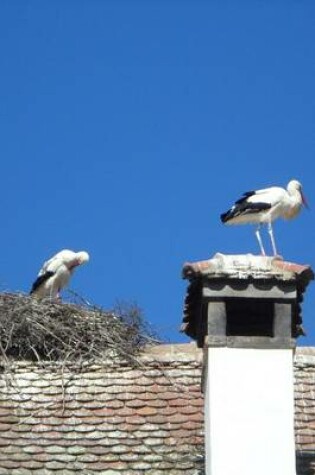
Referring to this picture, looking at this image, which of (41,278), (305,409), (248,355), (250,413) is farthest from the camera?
(41,278)

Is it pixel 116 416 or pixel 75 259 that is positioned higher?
pixel 75 259

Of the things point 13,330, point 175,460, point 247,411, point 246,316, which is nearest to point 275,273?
point 246,316

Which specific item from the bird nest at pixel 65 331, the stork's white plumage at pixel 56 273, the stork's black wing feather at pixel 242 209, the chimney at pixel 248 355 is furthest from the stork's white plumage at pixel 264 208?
the stork's white plumage at pixel 56 273

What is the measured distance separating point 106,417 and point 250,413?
2177 millimetres

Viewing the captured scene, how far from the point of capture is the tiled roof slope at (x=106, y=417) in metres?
10.2

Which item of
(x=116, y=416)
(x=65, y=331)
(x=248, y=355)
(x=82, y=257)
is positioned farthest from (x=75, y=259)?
(x=248, y=355)

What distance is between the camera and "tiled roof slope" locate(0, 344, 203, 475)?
10195mm

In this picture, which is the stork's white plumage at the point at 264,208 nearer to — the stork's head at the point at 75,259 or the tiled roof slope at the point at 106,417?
the tiled roof slope at the point at 106,417

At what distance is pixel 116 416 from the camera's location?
10859 millimetres

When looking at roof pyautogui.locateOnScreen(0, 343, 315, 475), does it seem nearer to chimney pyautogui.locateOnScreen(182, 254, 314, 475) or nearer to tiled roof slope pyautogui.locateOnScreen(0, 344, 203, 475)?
tiled roof slope pyautogui.locateOnScreen(0, 344, 203, 475)

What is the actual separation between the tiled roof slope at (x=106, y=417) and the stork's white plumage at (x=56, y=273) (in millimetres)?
5678

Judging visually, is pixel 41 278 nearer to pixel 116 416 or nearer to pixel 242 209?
pixel 242 209

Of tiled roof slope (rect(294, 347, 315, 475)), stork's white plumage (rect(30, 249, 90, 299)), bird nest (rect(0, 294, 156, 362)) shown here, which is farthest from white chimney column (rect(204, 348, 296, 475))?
stork's white plumage (rect(30, 249, 90, 299))

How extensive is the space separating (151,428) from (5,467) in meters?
1.18
